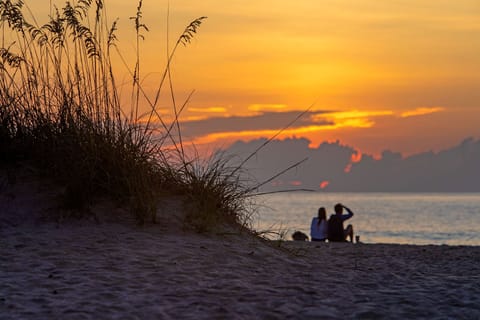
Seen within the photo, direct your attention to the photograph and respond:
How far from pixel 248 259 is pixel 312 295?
1402 millimetres

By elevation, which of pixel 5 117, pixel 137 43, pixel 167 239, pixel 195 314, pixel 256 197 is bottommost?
pixel 195 314

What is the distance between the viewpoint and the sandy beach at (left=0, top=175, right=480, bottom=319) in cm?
500

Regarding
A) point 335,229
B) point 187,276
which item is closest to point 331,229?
point 335,229

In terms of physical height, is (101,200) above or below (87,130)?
below

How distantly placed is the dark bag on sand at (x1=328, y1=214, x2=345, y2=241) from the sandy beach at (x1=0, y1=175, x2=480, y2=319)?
21.3 feet

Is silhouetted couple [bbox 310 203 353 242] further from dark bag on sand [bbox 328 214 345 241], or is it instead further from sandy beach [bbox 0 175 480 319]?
sandy beach [bbox 0 175 480 319]

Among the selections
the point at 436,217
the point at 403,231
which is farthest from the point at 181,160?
the point at 436,217

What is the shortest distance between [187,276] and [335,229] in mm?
9465

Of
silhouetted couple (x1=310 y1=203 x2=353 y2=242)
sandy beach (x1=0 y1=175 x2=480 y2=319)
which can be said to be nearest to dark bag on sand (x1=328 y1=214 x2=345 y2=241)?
silhouetted couple (x1=310 y1=203 x2=353 y2=242)

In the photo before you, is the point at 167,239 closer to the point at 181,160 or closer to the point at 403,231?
the point at 181,160

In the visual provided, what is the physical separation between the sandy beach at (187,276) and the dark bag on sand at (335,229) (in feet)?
21.3

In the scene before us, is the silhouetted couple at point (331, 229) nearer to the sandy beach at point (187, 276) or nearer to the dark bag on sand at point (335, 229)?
the dark bag on sand at point (335, 229)

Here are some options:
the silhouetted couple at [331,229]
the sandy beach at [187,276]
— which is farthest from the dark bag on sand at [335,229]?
the sandy beach at [187,276]

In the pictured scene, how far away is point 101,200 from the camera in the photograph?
7887 millimetres
